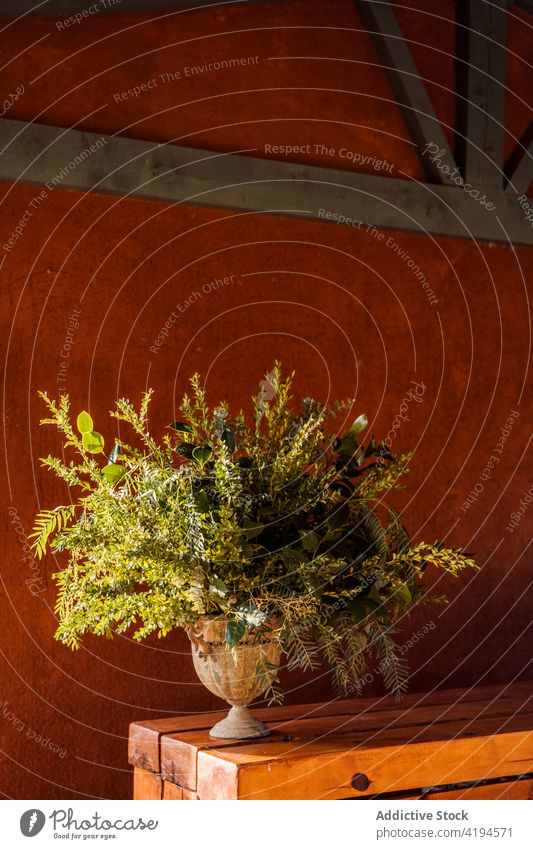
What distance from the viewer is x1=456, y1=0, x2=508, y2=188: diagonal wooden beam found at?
4367 mm

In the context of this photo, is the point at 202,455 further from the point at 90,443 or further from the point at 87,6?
the point at 87,6

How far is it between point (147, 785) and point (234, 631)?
559 mm

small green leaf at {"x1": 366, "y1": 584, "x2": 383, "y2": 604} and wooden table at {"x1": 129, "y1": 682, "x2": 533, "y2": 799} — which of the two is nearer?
wooden table at {"x1": 129, "y1": 682, "x2": 533, "y2": 799}

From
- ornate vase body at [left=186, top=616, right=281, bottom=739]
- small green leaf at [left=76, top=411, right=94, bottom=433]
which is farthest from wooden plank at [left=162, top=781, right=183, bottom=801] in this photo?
small green leaf at [left=76, top=411, right=94, bottom=433]

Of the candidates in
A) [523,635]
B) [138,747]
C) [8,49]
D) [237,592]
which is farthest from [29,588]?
[523,635]

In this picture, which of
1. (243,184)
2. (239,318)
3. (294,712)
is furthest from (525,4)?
(294,712)

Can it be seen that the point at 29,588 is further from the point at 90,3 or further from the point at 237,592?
the point at 90,3

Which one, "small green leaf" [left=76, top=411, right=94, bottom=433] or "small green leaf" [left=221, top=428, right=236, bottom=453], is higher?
"small green leaf" [left=76, top=411, right=94, bottom=433]

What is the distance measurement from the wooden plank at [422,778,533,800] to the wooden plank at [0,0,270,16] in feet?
8.53

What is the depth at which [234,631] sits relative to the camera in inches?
83.9

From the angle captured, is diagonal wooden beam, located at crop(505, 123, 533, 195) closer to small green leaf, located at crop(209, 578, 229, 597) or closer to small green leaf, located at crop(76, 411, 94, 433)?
small green leaf, located at crop(76, 411, 94, 433)

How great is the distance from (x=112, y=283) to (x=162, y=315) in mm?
215

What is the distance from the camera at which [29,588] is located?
132 inches

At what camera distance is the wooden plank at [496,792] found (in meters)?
2.37
